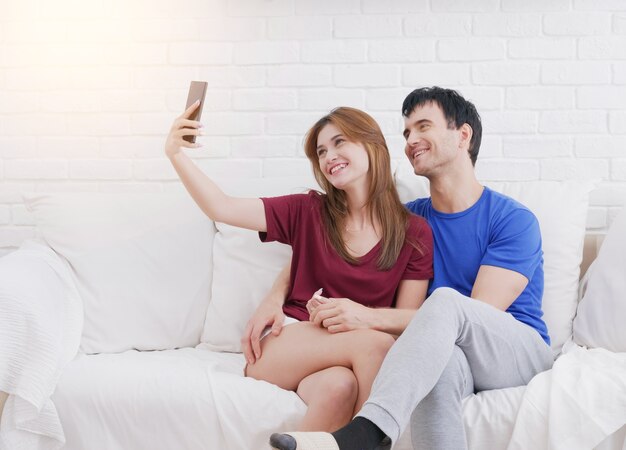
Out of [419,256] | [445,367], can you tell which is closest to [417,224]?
[419,256]

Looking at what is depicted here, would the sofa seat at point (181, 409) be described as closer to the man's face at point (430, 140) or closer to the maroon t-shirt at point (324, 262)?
the maroon t-shirt at point (324, 262)

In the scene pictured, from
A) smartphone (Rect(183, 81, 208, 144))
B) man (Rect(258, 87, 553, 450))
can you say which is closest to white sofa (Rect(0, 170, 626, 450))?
man (Rect(258, 87, 553, 450))

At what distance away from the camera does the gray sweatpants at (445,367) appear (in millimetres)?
1454

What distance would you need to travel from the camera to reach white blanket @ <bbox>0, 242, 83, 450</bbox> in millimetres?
1706

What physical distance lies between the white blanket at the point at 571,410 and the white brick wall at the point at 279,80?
1.07m

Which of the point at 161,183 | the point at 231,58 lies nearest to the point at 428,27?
the point at 231,58

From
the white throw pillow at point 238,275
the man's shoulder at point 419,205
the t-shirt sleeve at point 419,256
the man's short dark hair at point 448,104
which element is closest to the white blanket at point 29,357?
the white throw pillow at point 238,275

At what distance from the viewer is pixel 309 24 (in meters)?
2.62

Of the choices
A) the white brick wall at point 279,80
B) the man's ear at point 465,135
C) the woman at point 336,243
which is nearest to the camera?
the woman at point 336,243

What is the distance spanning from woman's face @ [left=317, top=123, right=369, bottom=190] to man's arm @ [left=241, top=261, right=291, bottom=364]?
33 centimetres

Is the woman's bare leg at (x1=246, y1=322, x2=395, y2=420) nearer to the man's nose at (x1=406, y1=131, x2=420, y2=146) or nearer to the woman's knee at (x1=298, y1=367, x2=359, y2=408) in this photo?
the woman's knee at (x1=298, y1=367, x2=359, y2=408)

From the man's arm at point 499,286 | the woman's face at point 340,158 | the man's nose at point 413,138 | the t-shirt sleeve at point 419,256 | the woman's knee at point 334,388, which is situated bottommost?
the woman's knee at point 334,388

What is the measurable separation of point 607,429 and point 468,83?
55.1 inches

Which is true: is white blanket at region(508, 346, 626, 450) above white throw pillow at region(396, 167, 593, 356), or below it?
below
